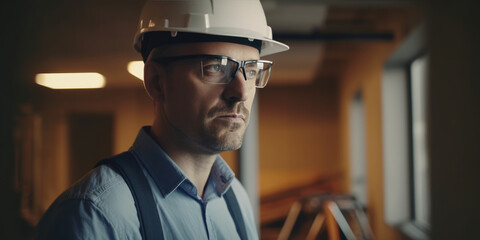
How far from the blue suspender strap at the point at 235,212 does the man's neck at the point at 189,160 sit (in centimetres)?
12

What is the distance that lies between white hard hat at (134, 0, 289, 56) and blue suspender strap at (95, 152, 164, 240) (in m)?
0.37

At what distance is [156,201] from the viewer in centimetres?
99

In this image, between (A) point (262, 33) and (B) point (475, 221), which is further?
(B) point (475, 221)

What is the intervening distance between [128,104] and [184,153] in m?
1.96

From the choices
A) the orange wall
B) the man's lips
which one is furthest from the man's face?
the orange wall

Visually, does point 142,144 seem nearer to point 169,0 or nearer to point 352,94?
point 169,0

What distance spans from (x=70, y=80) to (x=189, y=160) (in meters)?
2.15

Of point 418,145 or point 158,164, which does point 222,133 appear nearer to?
point 158,164

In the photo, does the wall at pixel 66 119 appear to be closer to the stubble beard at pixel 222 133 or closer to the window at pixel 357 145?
the stubble beard at pixel 222 133

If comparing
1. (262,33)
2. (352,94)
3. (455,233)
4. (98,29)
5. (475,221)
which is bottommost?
(455,233)

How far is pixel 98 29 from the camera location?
2.78 meters

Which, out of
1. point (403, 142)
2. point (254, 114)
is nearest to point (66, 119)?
point (254, 114)

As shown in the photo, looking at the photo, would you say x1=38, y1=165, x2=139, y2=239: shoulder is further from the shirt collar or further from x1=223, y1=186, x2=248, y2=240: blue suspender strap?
x1=223, y1=186, x2=248, y2=240: blue suspender strap

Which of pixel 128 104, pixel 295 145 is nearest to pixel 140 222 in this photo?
pixel 128 104
